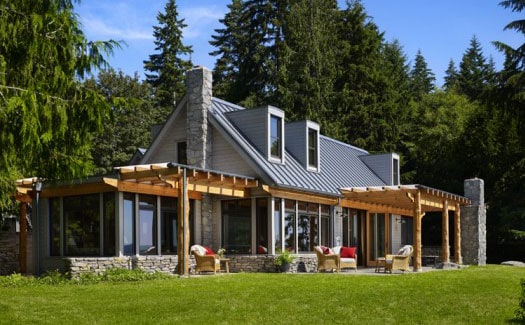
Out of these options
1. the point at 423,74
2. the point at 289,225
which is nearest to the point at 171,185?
the point at 289,225

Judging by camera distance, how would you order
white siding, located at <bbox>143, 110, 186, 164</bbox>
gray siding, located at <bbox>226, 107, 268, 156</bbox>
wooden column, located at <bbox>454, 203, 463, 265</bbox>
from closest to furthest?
1. gray siding, located at <bbox>226, 107, 268, 156</bbox>
2. white siding, located at <bbox>143, 110, 186, 164</bbox>
3. wooden column, located at <bbox>454, 203, 463, 265</bbox>

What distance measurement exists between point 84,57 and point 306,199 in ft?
36.0

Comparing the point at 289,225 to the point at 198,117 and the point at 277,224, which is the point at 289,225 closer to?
the point at 277,224

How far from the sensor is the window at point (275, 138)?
20062mm

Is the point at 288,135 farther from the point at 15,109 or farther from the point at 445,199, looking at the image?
the point at 15,109

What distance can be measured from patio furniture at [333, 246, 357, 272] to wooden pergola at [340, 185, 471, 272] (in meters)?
1.82

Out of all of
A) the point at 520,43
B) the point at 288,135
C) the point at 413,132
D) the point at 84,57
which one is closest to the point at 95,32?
the point at 84,57

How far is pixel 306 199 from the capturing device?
64.9ft

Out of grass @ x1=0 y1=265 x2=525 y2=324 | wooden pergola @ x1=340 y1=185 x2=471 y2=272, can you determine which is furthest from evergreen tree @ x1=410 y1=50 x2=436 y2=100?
grass @ x1=0 y1=265 x2=525 y2=324

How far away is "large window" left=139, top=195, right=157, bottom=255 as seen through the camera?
1717 centimetres

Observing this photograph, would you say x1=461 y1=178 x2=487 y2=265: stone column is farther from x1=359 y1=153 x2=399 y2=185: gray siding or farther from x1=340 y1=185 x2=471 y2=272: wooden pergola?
x1=359 y1=153 x2=399 y2=185: gray siding

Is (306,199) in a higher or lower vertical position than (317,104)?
lower

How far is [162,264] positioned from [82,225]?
2672 millimetres

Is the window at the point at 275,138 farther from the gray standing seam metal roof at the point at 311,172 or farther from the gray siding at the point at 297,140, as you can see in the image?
the gray siding at the point at 297,140
